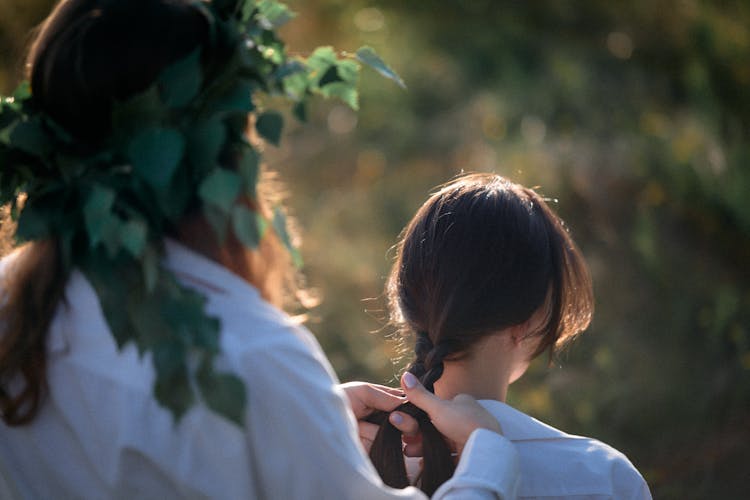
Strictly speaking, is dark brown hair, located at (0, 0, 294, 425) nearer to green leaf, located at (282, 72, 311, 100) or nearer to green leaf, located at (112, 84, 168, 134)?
green leaf, located at (112, 84, 168, 134)

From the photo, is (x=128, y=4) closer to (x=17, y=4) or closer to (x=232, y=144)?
(x=232, y=144)

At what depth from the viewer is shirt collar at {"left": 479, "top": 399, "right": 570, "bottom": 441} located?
158 centimetres

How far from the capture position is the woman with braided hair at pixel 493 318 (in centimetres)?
156

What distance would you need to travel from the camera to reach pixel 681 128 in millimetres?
4277

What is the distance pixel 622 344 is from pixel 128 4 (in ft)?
9.22

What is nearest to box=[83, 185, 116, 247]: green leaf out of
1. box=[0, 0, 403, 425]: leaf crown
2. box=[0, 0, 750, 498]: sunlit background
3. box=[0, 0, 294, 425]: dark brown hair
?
box=[0, 0, 403, 425]: leaf crown

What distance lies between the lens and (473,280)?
158cm

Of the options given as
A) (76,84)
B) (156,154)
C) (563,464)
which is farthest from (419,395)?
(76,84)

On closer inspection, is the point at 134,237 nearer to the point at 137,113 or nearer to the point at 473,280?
the point at 137,113

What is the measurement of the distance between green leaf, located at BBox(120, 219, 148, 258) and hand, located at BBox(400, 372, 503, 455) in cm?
61

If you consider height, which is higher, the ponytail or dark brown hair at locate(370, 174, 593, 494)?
dark brown hair at locate(370, 174, 593, 494)

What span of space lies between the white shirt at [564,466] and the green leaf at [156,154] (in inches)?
31.7

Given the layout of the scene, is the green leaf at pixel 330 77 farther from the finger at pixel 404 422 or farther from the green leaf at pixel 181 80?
the finger at pixel 404 422

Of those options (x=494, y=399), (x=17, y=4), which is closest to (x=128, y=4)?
(x=494, y=399)
